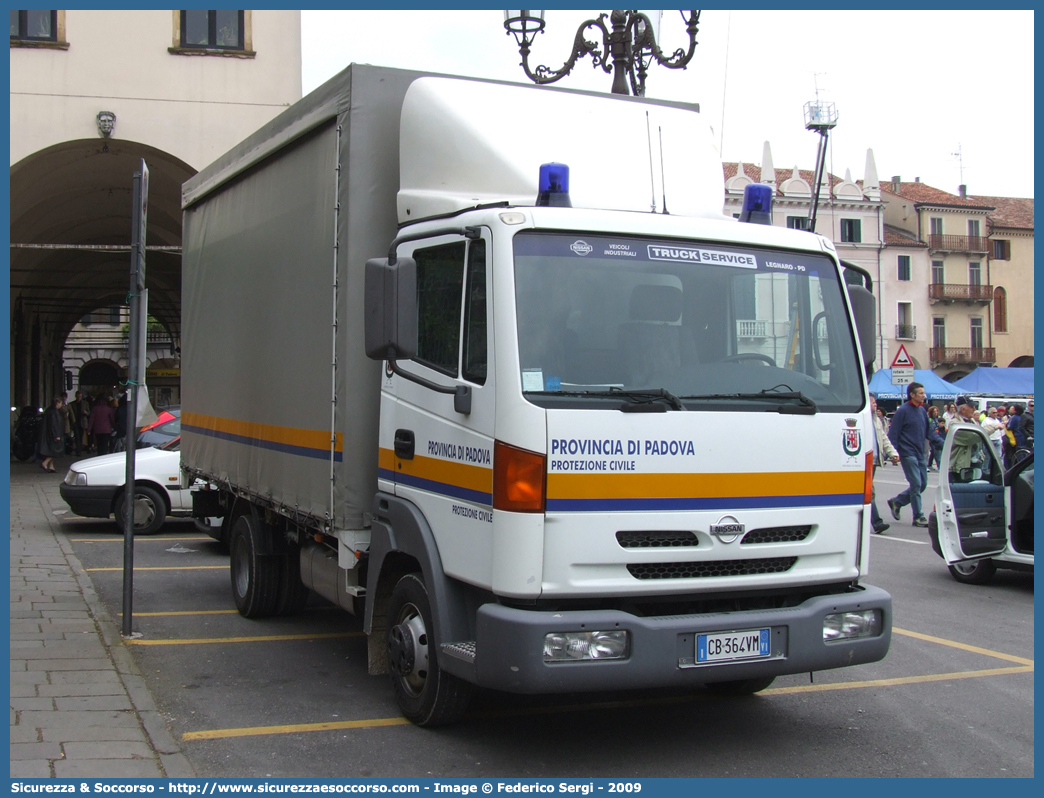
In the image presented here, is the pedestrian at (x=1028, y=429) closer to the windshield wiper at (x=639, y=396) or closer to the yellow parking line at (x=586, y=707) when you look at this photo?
the yellow parking line at (x=586, y=707)

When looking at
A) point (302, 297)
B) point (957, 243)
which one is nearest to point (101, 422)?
point (302, 297)

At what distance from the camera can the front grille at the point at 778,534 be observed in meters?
4.96

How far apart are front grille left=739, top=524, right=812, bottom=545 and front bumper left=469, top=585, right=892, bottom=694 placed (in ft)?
1.06

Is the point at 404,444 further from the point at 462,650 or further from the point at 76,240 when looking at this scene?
the point at 76,240

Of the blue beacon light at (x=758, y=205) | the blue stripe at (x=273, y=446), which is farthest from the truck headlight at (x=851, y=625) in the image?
the blue stripe at (x=273, y=446)

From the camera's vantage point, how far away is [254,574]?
816 centimetres

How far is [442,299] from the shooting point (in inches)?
205

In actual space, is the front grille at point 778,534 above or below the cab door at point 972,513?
above

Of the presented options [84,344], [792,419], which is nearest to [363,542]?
[792,419]

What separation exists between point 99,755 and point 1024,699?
4.99 meters

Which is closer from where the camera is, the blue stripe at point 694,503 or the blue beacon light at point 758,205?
the blue stripe at point 694,503

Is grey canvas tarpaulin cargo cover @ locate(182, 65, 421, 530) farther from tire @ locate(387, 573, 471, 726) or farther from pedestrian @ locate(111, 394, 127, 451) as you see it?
pedestrian @ locate(111, 394, 127, 451)

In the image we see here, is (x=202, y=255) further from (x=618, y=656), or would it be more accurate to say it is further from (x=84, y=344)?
(x=84, y=344)

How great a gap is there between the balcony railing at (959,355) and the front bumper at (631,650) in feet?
214
